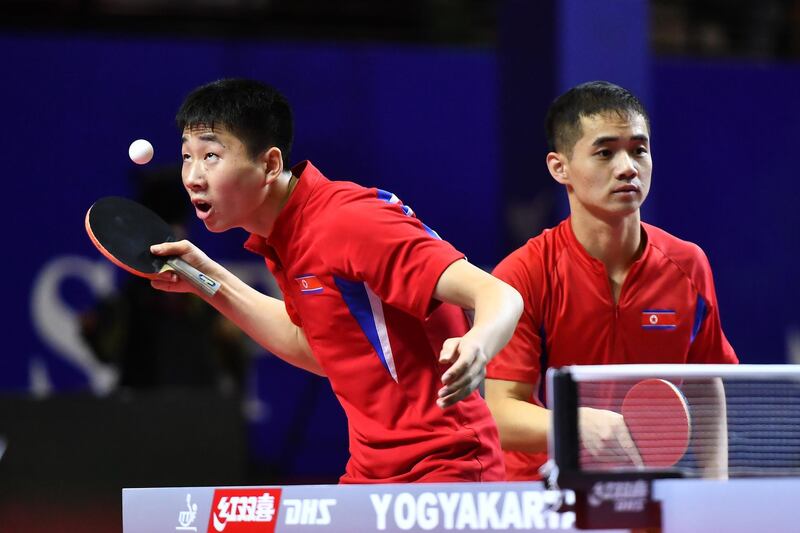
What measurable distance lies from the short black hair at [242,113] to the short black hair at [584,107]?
941mm

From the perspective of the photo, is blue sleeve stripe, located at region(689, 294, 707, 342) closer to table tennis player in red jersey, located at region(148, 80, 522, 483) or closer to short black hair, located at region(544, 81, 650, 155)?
short black hair, located at region(544, 81, 650, 155)

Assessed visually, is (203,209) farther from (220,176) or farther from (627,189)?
(627,189)

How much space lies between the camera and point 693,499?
2.40m

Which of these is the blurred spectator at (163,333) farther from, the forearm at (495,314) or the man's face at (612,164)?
the forearm at (495,314)

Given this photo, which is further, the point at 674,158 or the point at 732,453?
the point at 674,158

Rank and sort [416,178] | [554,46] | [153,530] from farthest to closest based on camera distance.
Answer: [416,178]
[554,46]
[153,530]

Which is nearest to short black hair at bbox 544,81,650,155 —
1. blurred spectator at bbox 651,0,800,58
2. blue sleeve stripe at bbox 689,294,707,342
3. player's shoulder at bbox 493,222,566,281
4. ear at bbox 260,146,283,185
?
player's shoulder at bbox 493,222,566,281

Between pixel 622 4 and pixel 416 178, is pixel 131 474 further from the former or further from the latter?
pixel 622 4

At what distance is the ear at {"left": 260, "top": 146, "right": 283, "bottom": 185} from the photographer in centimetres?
338

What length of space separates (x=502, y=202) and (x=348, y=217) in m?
5.08

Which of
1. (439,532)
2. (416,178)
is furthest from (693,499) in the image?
(416,178)

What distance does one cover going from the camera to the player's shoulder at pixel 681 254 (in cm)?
383

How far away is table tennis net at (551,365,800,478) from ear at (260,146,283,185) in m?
1.04

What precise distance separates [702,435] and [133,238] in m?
1.63
